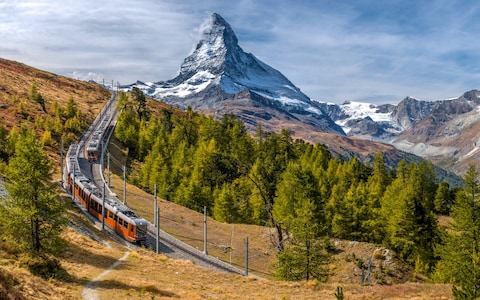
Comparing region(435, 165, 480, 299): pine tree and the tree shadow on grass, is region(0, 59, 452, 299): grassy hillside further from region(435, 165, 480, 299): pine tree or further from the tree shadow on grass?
region(435, 165, 480, 299): pine tree

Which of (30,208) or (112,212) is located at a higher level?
(30,208)

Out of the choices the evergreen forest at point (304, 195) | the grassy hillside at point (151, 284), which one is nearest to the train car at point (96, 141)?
the evergreen forest at point (304, 195)

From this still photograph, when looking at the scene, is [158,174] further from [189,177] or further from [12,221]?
[12,221]

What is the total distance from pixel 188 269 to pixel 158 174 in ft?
153

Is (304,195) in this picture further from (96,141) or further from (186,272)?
(96,141)

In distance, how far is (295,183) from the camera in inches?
2404

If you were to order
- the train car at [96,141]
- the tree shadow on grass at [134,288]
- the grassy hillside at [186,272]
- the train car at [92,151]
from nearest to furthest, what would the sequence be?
the grassy hillside at [186,272] < the tree shadow on grass at [134,288] < the train car at [92,151] < the train car at [96,141]

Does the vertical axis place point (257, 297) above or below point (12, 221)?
below

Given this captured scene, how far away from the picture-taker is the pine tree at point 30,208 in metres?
27.7

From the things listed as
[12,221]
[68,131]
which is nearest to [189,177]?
[68,131]

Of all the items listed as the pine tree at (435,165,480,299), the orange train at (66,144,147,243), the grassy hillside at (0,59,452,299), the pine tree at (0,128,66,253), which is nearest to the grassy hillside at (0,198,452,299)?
the grassy hillside at (0,59,452,299)

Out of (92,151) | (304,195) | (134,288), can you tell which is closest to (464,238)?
(304,195)

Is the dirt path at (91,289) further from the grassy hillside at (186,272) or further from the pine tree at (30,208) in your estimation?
the pine tree at (30,208)

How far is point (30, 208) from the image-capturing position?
28.0 metres
